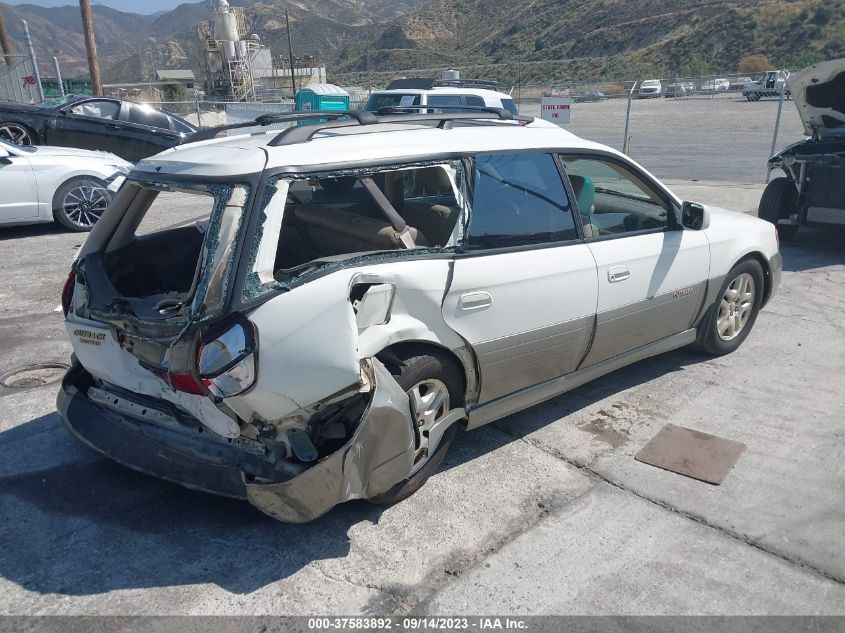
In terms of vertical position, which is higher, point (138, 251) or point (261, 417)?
point (138, 251)

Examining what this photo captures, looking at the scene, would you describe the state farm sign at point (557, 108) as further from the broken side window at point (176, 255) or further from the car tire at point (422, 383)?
the car tire at point (422, 383)

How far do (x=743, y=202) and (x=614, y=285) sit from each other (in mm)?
8839

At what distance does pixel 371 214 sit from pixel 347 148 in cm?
54

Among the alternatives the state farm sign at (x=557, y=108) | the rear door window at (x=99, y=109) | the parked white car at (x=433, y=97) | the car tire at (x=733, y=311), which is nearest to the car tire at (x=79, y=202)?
the rear door window at (x=99, y=109)

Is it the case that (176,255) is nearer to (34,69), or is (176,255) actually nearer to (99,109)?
(99,109)

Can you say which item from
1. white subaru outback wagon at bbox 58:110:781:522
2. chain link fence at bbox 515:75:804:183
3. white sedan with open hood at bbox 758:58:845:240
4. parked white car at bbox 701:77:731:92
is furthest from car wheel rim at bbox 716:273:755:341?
parked white car at bbox 701:77:731:92

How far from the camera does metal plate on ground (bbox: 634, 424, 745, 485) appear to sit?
380 cm

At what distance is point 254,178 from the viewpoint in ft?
9.76

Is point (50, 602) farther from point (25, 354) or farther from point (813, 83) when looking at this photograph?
point (813, 83)

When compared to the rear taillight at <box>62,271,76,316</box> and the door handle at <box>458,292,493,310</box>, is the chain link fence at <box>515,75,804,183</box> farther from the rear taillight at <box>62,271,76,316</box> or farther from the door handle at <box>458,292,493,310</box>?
the rear taillight at <box>62,271,76,316</box>

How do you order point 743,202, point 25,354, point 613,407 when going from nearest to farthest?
point 613,407
point 25,354
point 743,202

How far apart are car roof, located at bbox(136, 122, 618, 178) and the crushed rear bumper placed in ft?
3.31

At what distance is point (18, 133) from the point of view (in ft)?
39.3

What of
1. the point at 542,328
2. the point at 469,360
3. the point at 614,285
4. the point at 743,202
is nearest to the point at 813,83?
the point at 743,202
